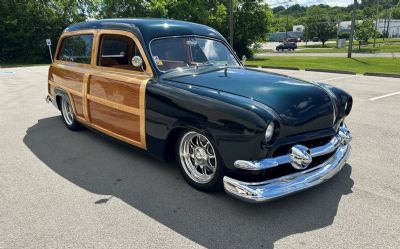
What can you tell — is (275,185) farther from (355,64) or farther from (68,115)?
(355,64)

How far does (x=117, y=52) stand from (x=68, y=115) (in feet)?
7.16

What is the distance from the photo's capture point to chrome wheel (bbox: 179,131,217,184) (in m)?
3.64

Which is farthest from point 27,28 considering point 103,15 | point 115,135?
point 115,135

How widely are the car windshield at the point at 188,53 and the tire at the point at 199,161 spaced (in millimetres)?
1006

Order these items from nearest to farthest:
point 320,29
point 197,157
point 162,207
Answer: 1. point 162,207
2. point 197,157
3. point 320,29

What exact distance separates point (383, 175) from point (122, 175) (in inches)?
125

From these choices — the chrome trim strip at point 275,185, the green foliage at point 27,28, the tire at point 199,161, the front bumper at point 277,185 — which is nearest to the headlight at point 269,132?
the front bumper at point 277,185

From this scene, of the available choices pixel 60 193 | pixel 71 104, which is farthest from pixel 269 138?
pixel 71 104

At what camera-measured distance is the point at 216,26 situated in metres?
35.5

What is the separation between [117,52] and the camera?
15.9 ft

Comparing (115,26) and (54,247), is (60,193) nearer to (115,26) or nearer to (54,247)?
(54,247)

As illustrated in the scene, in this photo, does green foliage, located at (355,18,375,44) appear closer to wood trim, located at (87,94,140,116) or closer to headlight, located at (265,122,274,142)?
wood trim, located at (87,94,140,116)

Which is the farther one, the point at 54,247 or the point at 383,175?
the point at 383,175

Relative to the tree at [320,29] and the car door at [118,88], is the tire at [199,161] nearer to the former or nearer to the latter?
the car door at [118,88]
